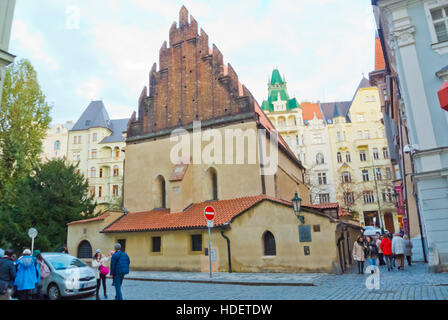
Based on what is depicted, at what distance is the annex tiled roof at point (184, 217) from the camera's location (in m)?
18.3

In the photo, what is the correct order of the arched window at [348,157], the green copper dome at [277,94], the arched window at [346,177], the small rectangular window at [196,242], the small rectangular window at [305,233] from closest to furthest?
the small rectangular window at [305,233] < the small rectangular window at [196,242] < the arched window at [346,177] < the arched window at [348,157] < the green copper dome at [277,94]

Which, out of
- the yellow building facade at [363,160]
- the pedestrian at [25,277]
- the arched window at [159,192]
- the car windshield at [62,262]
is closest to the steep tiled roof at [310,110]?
the yellow building facade at [363,160]

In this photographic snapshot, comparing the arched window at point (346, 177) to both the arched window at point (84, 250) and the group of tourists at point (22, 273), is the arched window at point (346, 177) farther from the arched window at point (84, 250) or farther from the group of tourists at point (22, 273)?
the group of tourists at point (22, 273)

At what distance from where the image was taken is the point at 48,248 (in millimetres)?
24062

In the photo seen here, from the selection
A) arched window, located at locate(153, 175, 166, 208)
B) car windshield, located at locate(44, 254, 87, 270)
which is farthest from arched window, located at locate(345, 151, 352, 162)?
car windshield, located at locate(44, 254, 87, 270)

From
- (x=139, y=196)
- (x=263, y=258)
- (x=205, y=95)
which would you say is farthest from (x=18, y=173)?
(x=263, y=258)

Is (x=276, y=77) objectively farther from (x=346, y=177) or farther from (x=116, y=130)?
Answer: (x=116, y=130)

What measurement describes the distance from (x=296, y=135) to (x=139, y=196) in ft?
149

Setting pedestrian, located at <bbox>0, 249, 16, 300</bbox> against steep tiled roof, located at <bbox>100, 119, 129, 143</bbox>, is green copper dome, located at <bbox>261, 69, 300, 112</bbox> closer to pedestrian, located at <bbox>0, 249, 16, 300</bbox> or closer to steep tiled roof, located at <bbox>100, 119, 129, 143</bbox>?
steep tiled roof, located at <bbox>100, 119, 129, 143</bbox>

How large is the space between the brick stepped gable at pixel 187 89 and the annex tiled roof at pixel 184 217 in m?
5.72

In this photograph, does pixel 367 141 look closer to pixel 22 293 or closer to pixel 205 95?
pixel 205 95

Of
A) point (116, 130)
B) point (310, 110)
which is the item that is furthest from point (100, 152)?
point (310, 110)

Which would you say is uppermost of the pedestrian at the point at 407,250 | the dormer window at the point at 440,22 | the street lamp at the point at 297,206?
the dormer window at the point at 440,22
